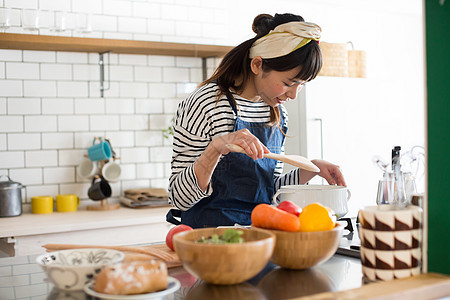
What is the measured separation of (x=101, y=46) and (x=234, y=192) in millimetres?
1970

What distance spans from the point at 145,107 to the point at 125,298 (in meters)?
3.10

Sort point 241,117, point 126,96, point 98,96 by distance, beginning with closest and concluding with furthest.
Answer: point 241,117, point 98,96, point 126,96

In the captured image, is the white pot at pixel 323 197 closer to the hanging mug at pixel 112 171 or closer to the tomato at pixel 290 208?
the tomato at pixel 290 208

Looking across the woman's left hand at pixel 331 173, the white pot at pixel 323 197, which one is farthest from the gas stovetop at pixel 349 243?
the woman's left hand at pixel 331 173

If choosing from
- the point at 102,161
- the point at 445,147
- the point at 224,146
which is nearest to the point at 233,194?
the point at 224,146

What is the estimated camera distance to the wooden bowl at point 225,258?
123cm

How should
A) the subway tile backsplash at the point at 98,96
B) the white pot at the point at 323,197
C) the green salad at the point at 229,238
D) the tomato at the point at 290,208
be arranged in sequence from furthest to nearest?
1. the subway tile backsplash at the point at 98,96
2. the white pot at the point at 323,197
3. the tomato at the point at 290,208
4. the green salad at the point at 229,238

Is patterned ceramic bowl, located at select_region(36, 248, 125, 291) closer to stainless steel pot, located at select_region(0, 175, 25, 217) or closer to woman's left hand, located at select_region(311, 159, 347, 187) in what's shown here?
woman's left hand, located at select_region(311, 159, 347, 187)

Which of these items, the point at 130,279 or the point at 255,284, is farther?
the point at 255,284

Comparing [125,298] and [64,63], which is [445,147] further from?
[64,63]

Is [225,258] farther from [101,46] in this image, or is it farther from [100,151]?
[101,46]

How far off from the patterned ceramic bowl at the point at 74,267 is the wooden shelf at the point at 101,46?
8.04ft

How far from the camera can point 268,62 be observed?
2121mm

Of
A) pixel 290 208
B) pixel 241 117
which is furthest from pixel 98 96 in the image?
pixel 290 208
